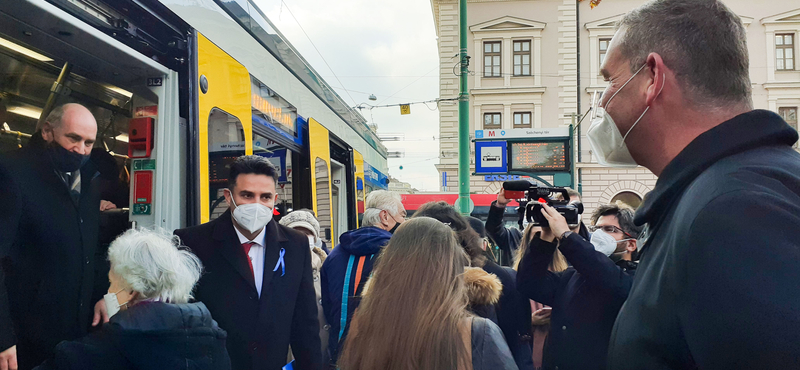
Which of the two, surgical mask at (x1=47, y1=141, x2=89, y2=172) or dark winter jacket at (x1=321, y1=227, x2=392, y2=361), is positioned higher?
surgical mask at (x1=47, y1=141, x2=89, y2=172)

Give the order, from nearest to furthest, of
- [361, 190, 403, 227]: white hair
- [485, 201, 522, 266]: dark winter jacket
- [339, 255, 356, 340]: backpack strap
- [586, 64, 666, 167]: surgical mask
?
[586, 64, 666, 167]: surgical mask, [339, 255, 356, 340]: backpack strap, [361, 190, 403, 227]: white hair, [485, 201, 522, 266]: dark winter jacket

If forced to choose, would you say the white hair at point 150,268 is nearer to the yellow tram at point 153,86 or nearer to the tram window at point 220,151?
the yellow tram at point 153,86

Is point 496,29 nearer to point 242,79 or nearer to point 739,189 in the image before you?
point 242,79

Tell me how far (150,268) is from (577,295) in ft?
7.15

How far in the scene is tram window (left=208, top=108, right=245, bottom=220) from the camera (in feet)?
11.0

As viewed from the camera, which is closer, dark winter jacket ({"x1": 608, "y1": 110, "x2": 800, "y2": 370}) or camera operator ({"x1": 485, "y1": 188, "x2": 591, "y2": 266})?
dark winter jacket ({"x1": 608, "y1": 110, "x2": 800, "y2": 370})

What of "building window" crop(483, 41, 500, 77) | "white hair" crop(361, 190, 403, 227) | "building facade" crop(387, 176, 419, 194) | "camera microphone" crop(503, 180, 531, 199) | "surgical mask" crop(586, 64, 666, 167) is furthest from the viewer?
"building facade" crop(387, 176, 419, 194)

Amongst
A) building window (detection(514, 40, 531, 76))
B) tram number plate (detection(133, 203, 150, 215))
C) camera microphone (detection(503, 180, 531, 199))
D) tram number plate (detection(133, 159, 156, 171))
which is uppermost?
building window (detection(514, 40, 531, 76))

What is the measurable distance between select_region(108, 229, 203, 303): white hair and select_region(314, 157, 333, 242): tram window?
3524 millimetres

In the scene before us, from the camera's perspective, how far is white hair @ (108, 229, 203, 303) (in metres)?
2.23

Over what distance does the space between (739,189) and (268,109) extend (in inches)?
161

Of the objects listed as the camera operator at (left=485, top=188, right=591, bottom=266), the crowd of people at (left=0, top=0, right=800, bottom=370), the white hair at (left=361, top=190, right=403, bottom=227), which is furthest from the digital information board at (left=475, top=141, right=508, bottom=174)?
the white hair at (left=361, top=190, right=403, bottom=227)

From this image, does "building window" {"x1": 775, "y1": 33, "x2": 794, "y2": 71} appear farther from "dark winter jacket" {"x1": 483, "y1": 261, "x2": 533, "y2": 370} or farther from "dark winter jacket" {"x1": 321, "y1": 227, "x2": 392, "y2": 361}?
"dark winter jacket" {"x1": 321, "y1": 227, "x2": 392, "y2": 361}

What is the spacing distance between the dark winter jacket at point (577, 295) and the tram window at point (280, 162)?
2.38 m
